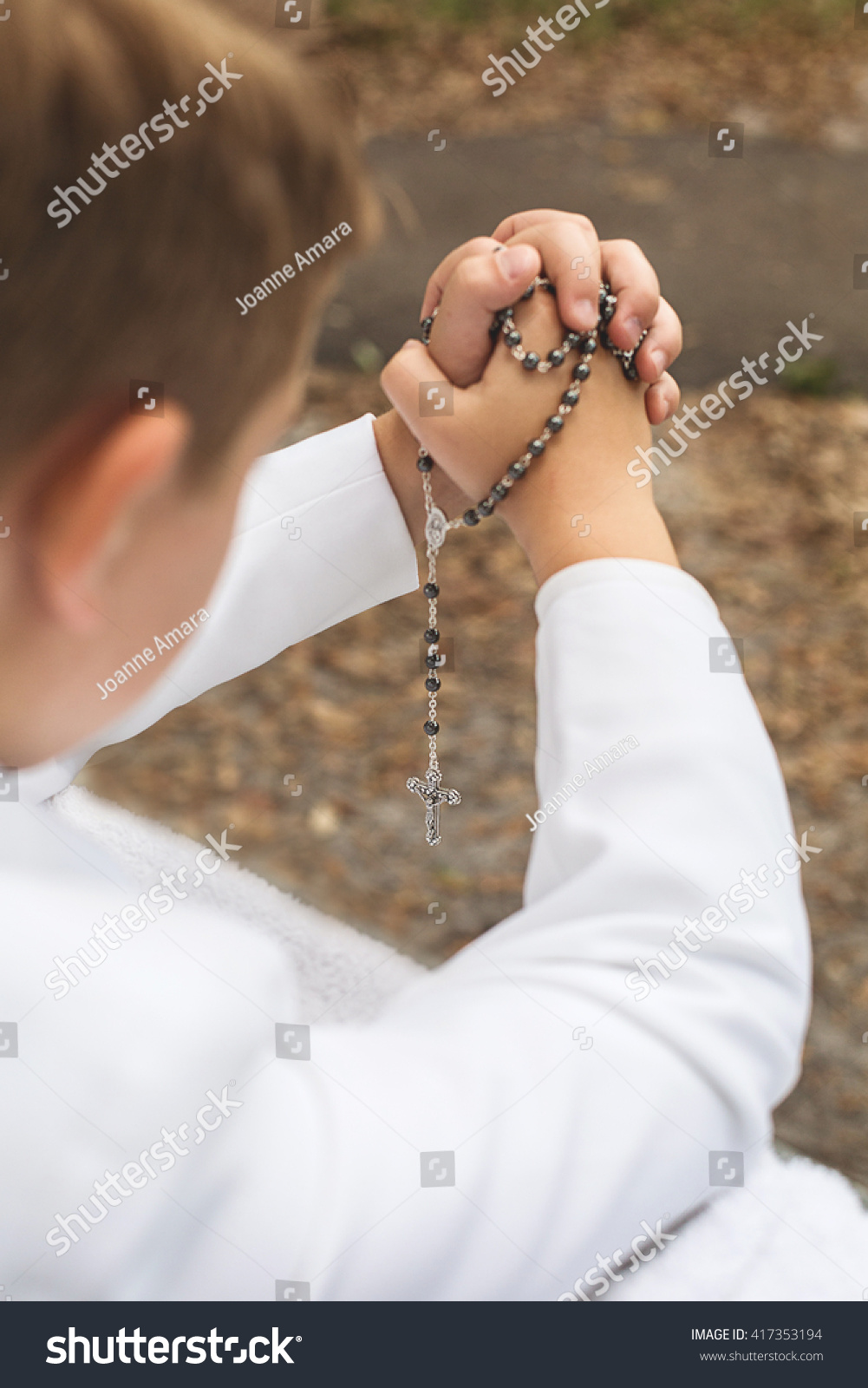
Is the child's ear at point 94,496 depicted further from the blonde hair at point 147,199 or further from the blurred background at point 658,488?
the blurred background at point 658,488

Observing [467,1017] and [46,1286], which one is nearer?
[46,1286]

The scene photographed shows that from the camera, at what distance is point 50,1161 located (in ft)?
1.52

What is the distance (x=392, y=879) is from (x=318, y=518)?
3.45ft

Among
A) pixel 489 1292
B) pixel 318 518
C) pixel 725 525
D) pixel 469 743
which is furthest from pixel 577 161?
pixel 489 1292

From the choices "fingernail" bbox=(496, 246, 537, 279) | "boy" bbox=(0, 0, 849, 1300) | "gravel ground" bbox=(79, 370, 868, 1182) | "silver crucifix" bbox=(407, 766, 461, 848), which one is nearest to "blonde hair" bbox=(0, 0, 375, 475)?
"boy" bbox=(0, 0, 849, 1300)

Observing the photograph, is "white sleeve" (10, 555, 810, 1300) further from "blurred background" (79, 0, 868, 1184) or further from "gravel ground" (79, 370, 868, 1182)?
"gravel ground" (79, 370, 868, 1182)

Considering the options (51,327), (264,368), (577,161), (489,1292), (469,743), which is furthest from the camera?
(577,161)

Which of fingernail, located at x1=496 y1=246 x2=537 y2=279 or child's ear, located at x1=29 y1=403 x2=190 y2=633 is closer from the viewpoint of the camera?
child's ear, located at x1=29 y1=403 x2=190 y2=633

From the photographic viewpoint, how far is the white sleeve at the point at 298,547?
32.7 inches

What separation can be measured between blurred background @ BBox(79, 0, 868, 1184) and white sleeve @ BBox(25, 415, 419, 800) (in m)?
0.44

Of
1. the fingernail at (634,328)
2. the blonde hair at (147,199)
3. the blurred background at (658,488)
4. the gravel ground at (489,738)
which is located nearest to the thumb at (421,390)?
the fingernail at (634,328)

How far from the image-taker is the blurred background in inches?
68.5

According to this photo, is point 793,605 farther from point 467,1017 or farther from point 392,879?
point 467,1017

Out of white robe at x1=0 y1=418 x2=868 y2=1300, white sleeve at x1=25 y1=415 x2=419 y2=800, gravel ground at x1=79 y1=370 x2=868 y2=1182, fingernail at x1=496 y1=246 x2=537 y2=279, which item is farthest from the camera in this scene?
gravel ground at x1=79 y1=370 x2=868 y2=1182
